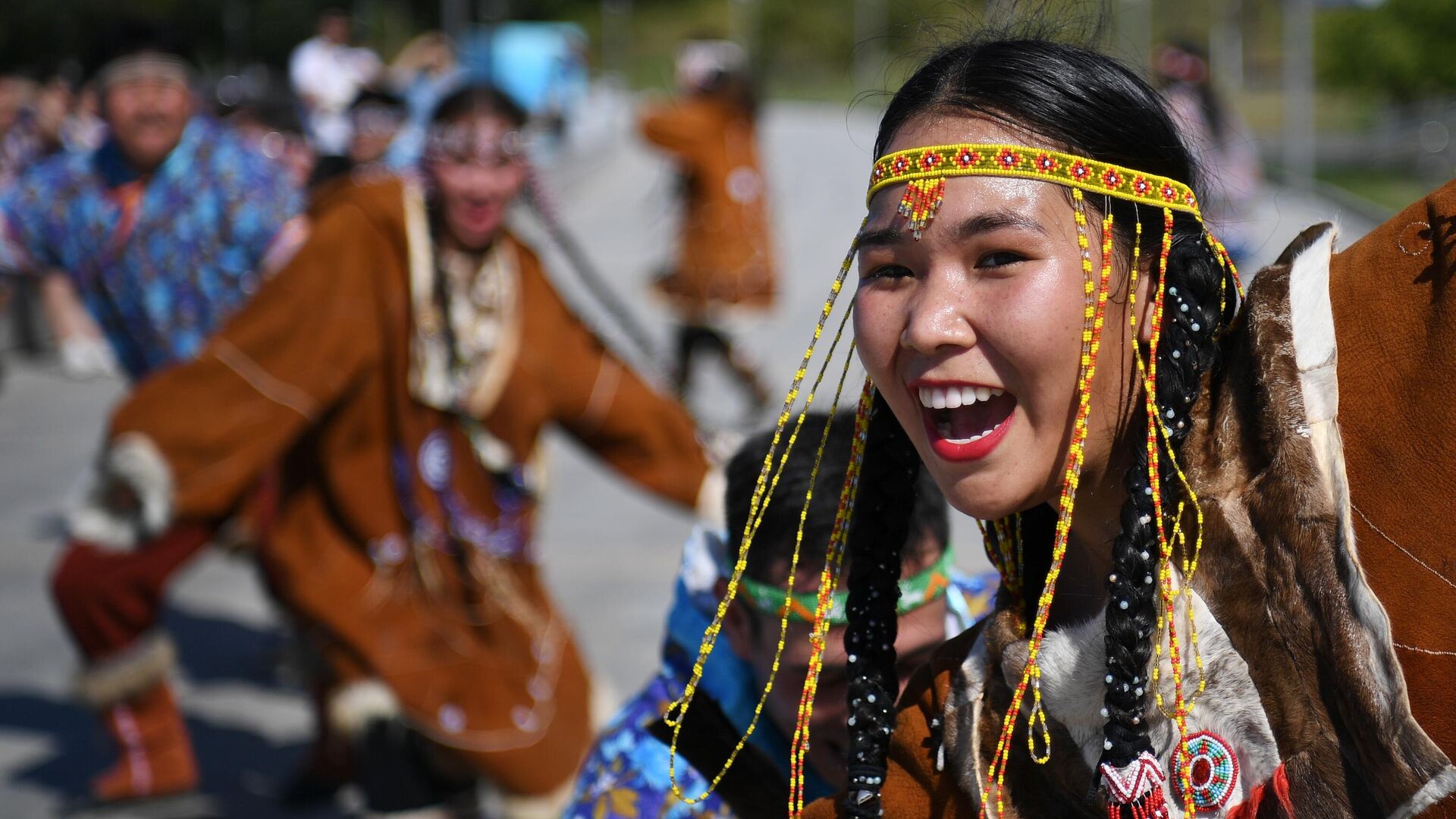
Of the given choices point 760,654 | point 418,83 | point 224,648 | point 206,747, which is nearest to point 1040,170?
point 760,654

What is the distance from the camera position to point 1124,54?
1.53 m

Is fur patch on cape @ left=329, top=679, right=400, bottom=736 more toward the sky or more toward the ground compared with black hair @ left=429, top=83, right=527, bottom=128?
more toward the ground

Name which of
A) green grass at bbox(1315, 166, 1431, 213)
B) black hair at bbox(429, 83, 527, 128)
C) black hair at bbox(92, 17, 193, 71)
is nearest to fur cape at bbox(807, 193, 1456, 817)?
black hair at bbox(429, 83, 527, 128)

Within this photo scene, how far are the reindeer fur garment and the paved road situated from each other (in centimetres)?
22

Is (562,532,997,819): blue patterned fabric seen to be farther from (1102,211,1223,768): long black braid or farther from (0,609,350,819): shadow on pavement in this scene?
(0,609,350,819): shadow on pavement

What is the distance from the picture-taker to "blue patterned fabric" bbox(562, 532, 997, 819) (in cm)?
193

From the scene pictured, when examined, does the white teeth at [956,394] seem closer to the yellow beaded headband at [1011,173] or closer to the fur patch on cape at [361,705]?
the yellow beaded headband at [1011,173]

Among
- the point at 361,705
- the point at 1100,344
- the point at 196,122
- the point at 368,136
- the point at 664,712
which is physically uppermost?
the point at 368,136

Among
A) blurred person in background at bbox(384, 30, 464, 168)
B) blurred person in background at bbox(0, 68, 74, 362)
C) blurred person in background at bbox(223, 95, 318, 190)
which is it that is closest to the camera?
blurred person in background at bbox(384, 30, 464, 168)

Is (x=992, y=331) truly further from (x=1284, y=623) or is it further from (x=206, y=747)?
(x=206, y=747)

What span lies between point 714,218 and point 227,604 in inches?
140

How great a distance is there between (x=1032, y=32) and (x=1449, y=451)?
56cm

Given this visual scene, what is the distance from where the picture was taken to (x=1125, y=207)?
1.30 meters

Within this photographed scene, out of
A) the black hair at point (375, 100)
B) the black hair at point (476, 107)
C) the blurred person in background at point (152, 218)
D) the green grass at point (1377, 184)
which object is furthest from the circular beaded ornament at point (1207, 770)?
the green grass at point (1377, 184)
